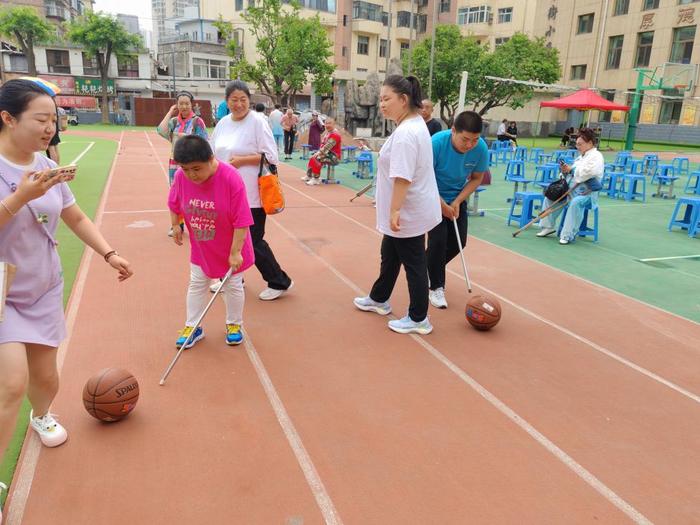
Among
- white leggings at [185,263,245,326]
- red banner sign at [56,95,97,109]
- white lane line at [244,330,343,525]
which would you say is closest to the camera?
white lane line at [244,330,343,525]

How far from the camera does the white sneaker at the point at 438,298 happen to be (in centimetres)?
527

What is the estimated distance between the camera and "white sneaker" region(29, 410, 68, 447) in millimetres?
2924

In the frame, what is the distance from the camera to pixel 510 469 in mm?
2912

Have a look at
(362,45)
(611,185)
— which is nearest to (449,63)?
(611,185)

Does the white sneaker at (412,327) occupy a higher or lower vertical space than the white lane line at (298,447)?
higher

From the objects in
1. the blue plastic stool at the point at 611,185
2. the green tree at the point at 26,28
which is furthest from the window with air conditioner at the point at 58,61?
the blue plastic stool at the point at 611,185

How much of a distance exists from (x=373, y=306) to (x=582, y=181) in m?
4.63

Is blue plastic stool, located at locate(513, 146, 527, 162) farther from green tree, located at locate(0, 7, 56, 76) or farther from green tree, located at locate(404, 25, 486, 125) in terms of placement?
green tree, located at locate(0, 7, 56, 76)

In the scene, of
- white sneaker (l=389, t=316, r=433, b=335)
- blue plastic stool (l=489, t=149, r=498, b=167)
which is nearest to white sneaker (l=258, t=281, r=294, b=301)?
white sneaker (l=389, t=316, r=433, b=335)

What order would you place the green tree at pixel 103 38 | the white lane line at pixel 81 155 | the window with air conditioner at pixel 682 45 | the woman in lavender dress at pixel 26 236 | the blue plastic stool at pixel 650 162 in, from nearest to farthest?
the woman in lavender dress at pixel 26 236
the blue plastic stool at pixel 650 162
the white lane line at pixel 81 155
the window with air conditioner at pixel 682 45
the green tree at pixel 103 38

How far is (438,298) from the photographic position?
530 cm

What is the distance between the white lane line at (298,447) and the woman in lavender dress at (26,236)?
135cm

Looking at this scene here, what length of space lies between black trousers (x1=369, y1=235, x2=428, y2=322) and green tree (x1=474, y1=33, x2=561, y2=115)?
89.2 feet

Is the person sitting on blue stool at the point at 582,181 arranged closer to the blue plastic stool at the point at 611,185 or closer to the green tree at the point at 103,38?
the blue plastic stool at the point at 611,185
